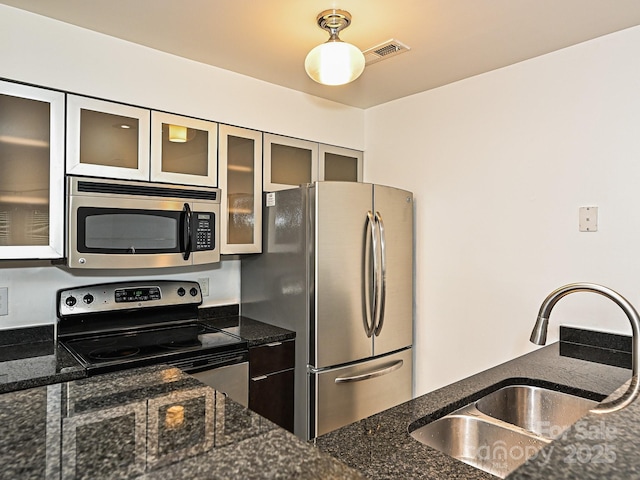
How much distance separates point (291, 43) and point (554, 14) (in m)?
1.20

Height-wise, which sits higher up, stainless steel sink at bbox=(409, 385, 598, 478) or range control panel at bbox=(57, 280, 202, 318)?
range control panel at bbox=(57, 280, 202, 318)

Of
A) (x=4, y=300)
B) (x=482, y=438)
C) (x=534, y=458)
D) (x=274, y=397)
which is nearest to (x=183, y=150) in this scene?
(x=4, y=300)

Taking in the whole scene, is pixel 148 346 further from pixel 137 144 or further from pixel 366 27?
pixel 366 27

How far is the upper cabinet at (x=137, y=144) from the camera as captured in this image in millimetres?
2037

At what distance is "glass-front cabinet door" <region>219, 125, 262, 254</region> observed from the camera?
8.32ft

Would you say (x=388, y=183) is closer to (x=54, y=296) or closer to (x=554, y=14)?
(x=554, y=14)

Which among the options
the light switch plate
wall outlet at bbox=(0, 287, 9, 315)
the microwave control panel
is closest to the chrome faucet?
the light switch plate

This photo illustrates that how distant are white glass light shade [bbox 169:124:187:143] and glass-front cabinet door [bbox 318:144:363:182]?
3.25 ft

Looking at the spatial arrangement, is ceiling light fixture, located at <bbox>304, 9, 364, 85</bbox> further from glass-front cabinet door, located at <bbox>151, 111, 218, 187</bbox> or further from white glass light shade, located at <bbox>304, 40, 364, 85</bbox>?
glass-front cabinet door, located at <bbox>151, 111, 218, 187</bbox>

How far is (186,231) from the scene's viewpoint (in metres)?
2.31

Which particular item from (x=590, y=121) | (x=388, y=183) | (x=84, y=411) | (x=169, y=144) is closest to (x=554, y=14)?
(x=590, y=121)

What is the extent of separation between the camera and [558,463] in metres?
0.59

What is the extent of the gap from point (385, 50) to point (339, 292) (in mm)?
1286

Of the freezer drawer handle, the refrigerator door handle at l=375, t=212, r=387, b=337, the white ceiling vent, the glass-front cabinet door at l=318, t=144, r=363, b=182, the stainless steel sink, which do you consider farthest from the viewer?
the glass-front cabinet door at l=318, t=144, r=363, b=182
